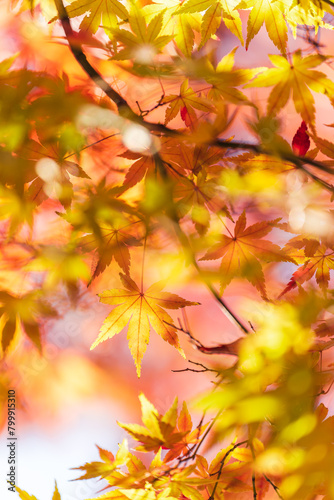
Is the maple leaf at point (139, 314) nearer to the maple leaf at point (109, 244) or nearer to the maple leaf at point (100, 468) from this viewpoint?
the maple leaf at point (109, 244)

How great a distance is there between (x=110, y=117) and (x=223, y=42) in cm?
41

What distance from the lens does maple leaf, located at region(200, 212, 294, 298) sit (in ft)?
2.03

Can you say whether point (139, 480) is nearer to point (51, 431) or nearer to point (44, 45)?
point (51, 431)

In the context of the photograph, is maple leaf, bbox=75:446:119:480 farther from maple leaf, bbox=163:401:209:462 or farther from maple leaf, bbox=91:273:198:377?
maple leaf, bbox=91:273:198:377

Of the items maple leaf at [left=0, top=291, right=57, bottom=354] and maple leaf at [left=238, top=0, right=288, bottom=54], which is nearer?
maple leaf at [left=238, top=0, right=288, bottom=54]

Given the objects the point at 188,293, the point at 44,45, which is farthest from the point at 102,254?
the point at 44,45

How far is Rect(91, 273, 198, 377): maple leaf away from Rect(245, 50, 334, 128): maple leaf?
1.32 ft

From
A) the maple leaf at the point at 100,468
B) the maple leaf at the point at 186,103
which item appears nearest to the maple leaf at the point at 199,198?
the maple leaf at the point at 186,103

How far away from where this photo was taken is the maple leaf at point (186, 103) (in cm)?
63

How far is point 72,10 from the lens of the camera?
0.62 metres

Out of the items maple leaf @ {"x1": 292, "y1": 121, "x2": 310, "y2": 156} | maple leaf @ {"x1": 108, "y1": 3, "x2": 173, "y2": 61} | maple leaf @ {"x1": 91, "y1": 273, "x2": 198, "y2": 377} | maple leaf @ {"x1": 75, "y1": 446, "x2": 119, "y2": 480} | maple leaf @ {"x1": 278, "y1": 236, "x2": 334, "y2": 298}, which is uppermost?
maple leaf @ {"x1": 108, "y1": 3, "x2": 173, "y2": 61}

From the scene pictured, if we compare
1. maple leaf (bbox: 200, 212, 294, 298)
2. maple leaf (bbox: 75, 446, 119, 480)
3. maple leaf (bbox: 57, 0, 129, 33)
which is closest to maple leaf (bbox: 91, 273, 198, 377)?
maple leaf (bbox: 200, 212, 294, 298)

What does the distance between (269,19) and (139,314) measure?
60 cm

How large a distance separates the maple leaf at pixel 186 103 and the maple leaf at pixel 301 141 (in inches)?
6.7
